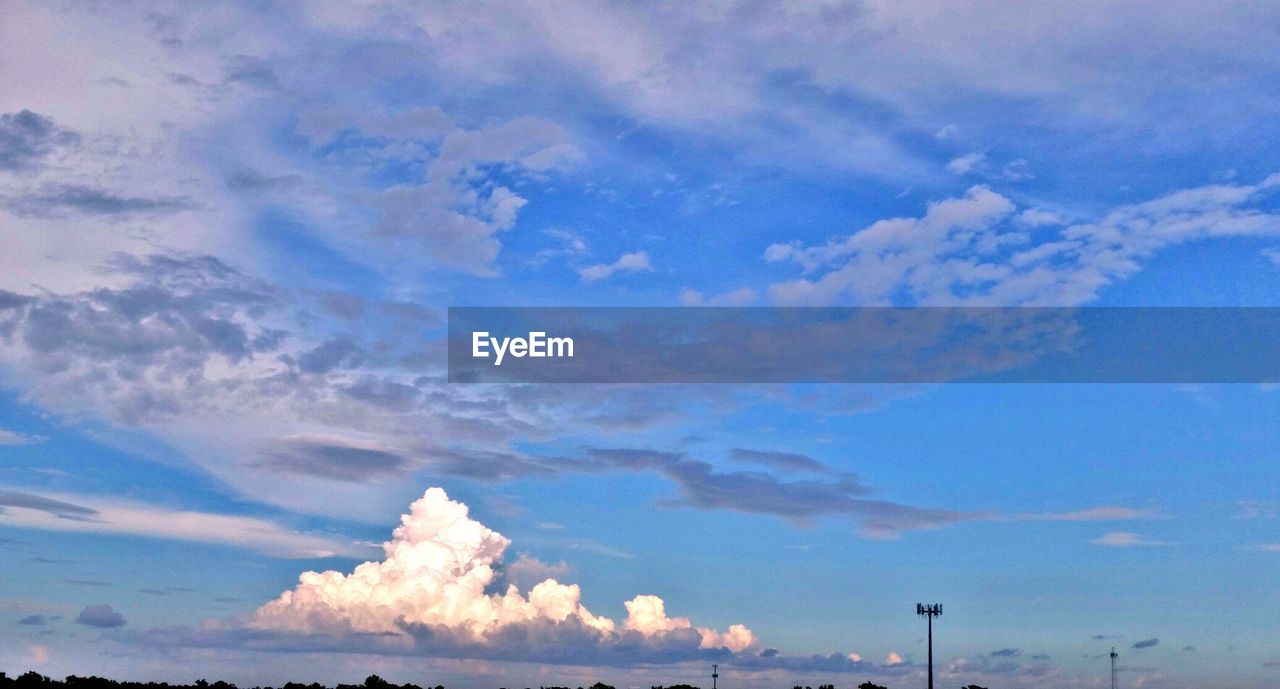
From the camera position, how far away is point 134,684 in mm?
149000

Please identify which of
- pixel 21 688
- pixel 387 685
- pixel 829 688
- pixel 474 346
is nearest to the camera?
pixel 474 346

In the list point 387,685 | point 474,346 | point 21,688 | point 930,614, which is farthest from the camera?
point 930,614

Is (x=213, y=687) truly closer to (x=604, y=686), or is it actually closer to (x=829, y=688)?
(x=604, y=686)

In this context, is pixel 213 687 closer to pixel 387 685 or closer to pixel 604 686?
pixel 387 685

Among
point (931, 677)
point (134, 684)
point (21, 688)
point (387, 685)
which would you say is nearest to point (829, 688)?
point (931, 677)

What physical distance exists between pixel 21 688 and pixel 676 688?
83.2 meters

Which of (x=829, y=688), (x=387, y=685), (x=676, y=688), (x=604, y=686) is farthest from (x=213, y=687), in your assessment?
(x=829, y=688)

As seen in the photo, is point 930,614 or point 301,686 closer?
point 301,686

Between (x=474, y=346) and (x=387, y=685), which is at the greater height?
(x=474, y=346)

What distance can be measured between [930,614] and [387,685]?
82.2 meters

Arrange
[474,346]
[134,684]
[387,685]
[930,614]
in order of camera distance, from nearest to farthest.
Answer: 1. [474,346]
2. [134,684]
3. [387,685]
4. [930,614]

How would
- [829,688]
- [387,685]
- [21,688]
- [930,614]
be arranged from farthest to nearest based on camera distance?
[930,614] < [829,688] < [387,685] < [21,688]

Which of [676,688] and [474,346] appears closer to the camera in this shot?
[474,346]

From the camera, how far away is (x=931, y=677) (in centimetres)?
18188
